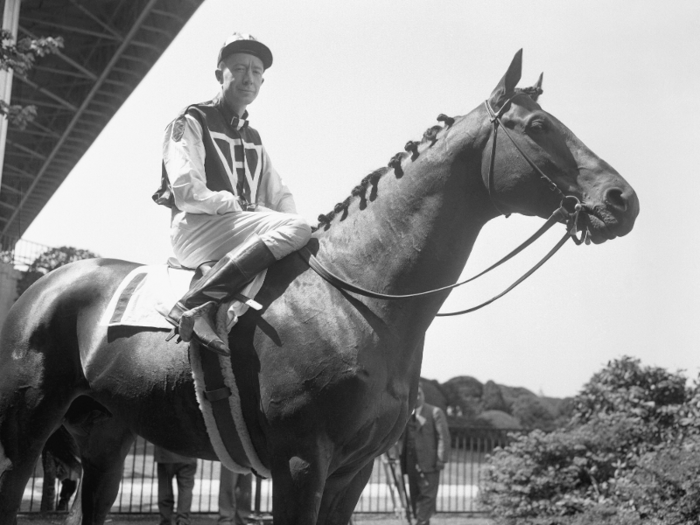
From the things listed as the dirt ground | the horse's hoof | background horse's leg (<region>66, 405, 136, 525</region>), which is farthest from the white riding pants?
the dirt ground

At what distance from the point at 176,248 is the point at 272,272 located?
69cm

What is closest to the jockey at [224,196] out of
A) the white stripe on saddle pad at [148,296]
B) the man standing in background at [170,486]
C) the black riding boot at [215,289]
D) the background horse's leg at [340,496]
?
the black riding boot at [215,289]

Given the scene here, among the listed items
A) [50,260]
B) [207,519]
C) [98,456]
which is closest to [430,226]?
[98,456]

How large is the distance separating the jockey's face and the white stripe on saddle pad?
102 centimetres

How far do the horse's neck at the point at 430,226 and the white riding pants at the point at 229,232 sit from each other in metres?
0.27

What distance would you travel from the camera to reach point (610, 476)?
9.33m

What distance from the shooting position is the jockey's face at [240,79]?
430 centimetres

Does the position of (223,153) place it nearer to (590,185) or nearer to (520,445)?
(590,185)

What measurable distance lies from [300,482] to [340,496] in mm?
555

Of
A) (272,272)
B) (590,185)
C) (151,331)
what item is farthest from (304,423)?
(590,185)

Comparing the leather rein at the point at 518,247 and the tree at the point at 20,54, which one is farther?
the tree at the point at 20,54

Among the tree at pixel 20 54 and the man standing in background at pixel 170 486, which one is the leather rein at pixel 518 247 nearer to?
the man standing in background at pixel 170 486

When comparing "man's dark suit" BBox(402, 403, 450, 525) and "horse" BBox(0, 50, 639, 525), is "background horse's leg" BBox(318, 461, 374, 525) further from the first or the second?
"man's dark suit" BBox(402, 403, 450, 525)

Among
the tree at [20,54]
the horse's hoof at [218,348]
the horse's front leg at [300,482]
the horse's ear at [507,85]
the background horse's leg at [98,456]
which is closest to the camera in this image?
the horse's front leg at [300,482]
